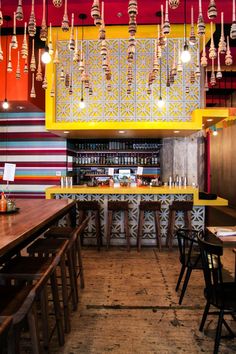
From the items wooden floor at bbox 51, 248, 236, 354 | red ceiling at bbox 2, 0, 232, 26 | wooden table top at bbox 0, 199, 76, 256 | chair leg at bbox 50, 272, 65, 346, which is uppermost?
red ceiling at bbox 2, 0, 232, 26

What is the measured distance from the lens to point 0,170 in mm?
7996

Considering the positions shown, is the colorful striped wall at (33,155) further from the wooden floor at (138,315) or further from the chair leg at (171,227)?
the wooden floor at (138,315)

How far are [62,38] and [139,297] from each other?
5.47 metres

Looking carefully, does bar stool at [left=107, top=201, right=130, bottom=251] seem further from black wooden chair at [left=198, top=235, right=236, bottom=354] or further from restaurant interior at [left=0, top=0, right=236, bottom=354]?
black wooden chair at [left=198, top=235, right=236, bottom=354]

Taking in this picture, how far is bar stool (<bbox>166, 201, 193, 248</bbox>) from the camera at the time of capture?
5.84 meters

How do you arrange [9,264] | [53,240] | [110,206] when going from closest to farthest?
1. [9,264]
2. [53,240]
3. [110,206]

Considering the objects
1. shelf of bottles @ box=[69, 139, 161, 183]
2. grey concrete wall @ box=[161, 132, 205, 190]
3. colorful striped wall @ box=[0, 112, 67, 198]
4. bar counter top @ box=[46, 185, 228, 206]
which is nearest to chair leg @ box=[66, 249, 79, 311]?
bar counter top @ box=[46, 185, 228, 206]

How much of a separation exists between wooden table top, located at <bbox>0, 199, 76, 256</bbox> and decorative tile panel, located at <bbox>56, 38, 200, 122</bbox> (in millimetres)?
2849

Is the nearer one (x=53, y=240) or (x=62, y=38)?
(x=53, y=240)

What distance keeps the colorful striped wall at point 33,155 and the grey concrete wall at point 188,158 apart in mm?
2721

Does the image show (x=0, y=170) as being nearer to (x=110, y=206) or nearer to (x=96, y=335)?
(x=110, y=206)

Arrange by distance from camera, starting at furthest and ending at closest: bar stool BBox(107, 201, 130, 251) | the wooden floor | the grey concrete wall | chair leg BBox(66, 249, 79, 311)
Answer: the grey concrete wall
bar stool BBox(107, 201, 130, 251)
chair leg BBox(66, 249, 79, 311)
the wooden floor

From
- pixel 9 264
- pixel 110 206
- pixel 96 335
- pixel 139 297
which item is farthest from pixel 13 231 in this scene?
pixel 110 206

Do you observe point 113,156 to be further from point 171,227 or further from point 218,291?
point 218,291
